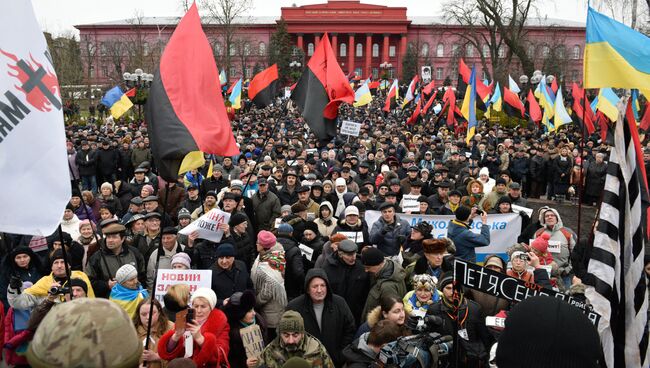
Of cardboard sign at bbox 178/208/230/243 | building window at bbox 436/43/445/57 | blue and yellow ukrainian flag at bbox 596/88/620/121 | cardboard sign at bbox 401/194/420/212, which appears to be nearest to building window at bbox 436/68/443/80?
building window at bbox 436/43/445/57

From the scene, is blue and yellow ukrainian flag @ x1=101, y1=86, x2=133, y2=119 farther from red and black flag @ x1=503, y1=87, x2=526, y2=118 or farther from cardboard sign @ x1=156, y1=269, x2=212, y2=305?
cardboard sign @ x1=156, y1=269, x2=212, y2=305

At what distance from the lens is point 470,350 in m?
4.66

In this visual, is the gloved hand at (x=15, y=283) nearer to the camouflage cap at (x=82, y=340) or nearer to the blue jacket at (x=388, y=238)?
the blue jacket at (x=388, y=238)

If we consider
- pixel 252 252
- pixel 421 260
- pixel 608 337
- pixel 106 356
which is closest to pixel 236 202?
pixel 252 252

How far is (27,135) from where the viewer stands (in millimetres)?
3350

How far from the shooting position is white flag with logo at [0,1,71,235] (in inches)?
129

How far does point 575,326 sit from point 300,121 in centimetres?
3074

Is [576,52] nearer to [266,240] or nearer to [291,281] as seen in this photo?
[291,281]

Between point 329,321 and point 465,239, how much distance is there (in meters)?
2.40

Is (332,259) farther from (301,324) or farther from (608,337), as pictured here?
(608,337)

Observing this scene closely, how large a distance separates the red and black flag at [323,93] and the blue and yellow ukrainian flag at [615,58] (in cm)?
467

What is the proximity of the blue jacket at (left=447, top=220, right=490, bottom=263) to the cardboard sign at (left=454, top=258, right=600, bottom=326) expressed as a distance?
10.7 feet

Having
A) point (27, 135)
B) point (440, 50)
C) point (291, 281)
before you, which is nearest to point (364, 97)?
point (291, 281)

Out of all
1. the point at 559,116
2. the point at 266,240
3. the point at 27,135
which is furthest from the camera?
the point at 559,116
